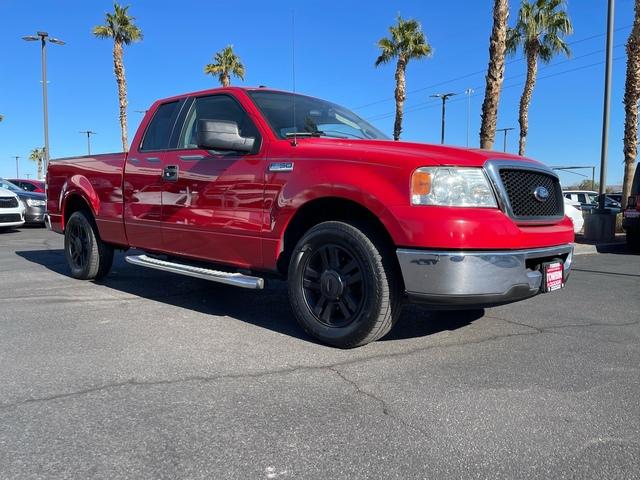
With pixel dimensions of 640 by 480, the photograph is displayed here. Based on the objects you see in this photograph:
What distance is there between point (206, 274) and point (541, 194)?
264 centimetres

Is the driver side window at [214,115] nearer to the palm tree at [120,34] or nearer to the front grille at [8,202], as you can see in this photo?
the front grille at [8,202]

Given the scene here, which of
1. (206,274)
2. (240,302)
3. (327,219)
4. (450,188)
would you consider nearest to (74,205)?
(240,302)

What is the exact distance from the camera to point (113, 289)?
19.4 ft

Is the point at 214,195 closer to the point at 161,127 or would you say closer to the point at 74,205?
the point at 161,127

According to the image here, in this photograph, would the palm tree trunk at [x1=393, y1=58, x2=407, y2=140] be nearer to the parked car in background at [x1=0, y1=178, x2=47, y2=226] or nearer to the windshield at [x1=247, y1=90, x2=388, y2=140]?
the parked car in background at [x1=0, y1=178, x2=47, y2=226]

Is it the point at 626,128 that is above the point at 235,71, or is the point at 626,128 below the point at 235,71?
below

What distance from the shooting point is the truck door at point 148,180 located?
5090 mm

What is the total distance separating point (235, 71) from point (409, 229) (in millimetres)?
33445

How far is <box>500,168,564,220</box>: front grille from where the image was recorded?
→ 351 centimetres

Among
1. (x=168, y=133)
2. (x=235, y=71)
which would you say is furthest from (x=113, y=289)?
(x=235, y=71)

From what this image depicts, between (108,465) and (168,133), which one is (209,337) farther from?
(168,133)

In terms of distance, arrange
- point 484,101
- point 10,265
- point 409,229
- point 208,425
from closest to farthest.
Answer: point 208,425 < point 409,229 < point 10,265 < point 484,101

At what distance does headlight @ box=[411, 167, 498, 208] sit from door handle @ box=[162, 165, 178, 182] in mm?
2405

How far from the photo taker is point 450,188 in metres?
3.29
